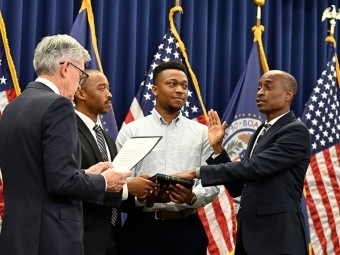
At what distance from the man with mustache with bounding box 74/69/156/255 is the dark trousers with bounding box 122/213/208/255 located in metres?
0.12

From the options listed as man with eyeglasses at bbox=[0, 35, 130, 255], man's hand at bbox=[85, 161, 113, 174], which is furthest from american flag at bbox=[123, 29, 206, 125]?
man with eyeglasses at bbox=[0, 35, 130, 255]

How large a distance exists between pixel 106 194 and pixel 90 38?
177 cm

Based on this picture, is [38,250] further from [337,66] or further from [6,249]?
[337,66]

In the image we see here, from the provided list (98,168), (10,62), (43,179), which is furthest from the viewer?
(10,62)

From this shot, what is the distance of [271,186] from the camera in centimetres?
342

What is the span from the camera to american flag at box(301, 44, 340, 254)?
5291mm

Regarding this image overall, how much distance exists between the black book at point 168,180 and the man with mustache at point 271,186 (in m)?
0.09

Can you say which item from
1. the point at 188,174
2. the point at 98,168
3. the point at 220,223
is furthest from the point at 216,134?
the point at 220,223

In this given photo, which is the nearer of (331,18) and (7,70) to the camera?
(7,70)

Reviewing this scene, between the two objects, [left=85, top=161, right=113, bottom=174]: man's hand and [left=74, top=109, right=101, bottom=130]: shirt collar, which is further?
[left=74, top=109, right=101, bottom=130]: shirt collar

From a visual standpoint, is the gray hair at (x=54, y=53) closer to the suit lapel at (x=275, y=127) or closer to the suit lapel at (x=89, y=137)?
the suit lapel at (x=89, y=137)

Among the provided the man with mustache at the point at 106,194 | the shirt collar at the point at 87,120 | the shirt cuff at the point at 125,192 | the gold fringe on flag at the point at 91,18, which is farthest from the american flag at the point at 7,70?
the shirt cuff at the point at 125,192

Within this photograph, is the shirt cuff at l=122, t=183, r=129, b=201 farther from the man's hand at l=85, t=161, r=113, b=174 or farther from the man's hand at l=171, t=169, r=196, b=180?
the man's hand at l=85, t=161, r=113, b=174

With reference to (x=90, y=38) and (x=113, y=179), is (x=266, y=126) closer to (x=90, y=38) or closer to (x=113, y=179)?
(x=113, y=179)
